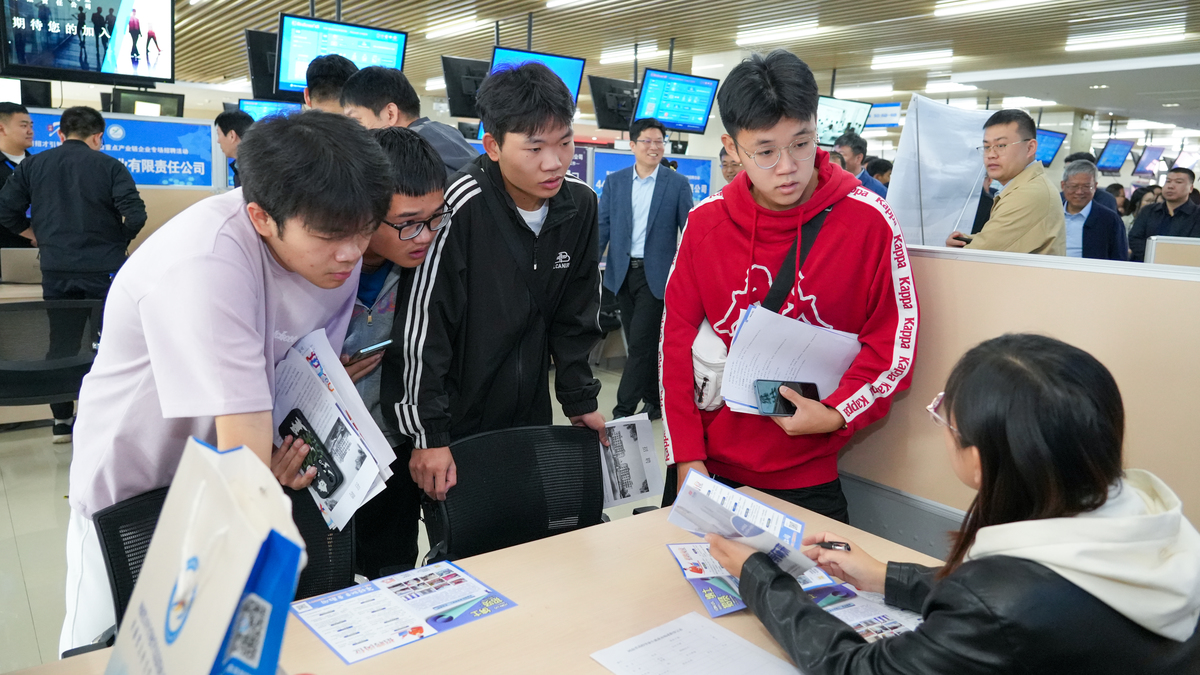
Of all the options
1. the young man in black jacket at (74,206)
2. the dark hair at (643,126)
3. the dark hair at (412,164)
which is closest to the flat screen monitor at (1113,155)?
the dark hair at (643,126)

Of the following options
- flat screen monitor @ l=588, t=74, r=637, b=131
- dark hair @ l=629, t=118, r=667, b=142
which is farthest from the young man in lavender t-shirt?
flat screen monitor @ l=588, t=74, r=637, b=131

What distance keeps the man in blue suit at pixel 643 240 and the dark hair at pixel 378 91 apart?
229 cm

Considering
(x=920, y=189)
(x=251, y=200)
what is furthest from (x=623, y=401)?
(x=251, y=200)

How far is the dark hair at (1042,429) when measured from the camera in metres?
0.84

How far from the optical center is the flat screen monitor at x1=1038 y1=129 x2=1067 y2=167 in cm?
1121

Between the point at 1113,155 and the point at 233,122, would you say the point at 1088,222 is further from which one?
the point at 1113,155

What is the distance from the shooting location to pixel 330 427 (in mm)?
1201

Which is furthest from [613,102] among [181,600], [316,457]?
[181,600]

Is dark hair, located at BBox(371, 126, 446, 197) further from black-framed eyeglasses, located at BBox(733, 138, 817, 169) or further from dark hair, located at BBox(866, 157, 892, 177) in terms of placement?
dark hair, located at BBox(866, 157, 892, 177)

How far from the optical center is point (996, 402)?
87 centimetres

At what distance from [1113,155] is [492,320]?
51.6 feet

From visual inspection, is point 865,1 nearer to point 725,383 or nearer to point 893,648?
point 725,383

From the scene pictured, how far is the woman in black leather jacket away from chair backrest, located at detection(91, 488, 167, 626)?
3.52 feet

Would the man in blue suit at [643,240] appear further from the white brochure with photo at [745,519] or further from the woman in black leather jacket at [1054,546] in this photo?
the woman in black leather jacket at [1054,546]
